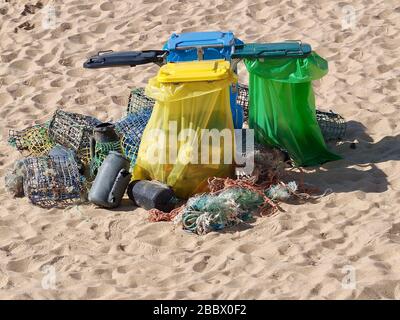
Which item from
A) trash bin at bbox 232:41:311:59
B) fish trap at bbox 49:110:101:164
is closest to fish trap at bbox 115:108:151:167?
fish trap at bbox 49:110:101:164

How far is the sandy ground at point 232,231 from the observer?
5016 mm

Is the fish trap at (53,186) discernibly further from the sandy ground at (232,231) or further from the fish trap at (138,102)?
the fish trap at (138,102)

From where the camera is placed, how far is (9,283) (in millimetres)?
5117

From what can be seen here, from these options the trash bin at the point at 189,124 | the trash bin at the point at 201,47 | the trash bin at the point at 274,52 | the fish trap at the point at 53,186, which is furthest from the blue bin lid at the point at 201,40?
the fish trap at the point at 53,186

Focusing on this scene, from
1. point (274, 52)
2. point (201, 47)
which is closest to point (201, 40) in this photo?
point (201, 47)

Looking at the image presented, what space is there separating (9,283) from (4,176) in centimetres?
171

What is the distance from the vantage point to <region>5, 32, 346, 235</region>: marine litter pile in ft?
19.2

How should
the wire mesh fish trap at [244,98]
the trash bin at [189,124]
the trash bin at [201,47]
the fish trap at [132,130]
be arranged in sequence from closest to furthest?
the trash bin at [189,124]
the trash bin at [201,47]
the fish trap at [132,130]
the wire mesh fish trap at [244,98]

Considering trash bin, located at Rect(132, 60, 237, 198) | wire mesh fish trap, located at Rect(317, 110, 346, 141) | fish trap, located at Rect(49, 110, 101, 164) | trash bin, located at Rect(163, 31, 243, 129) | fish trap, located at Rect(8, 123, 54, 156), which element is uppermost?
trash bin, located at Rect(163, 31, 243, 129)

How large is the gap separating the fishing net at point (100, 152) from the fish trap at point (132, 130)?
0.08m

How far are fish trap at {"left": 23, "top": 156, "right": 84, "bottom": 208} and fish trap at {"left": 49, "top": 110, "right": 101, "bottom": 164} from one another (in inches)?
15.9

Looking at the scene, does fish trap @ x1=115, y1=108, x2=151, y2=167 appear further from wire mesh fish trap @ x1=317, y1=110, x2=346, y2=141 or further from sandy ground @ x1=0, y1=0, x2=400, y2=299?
wire mesh fish trap @ x1=317, y1=110, x2=346, y2=141
